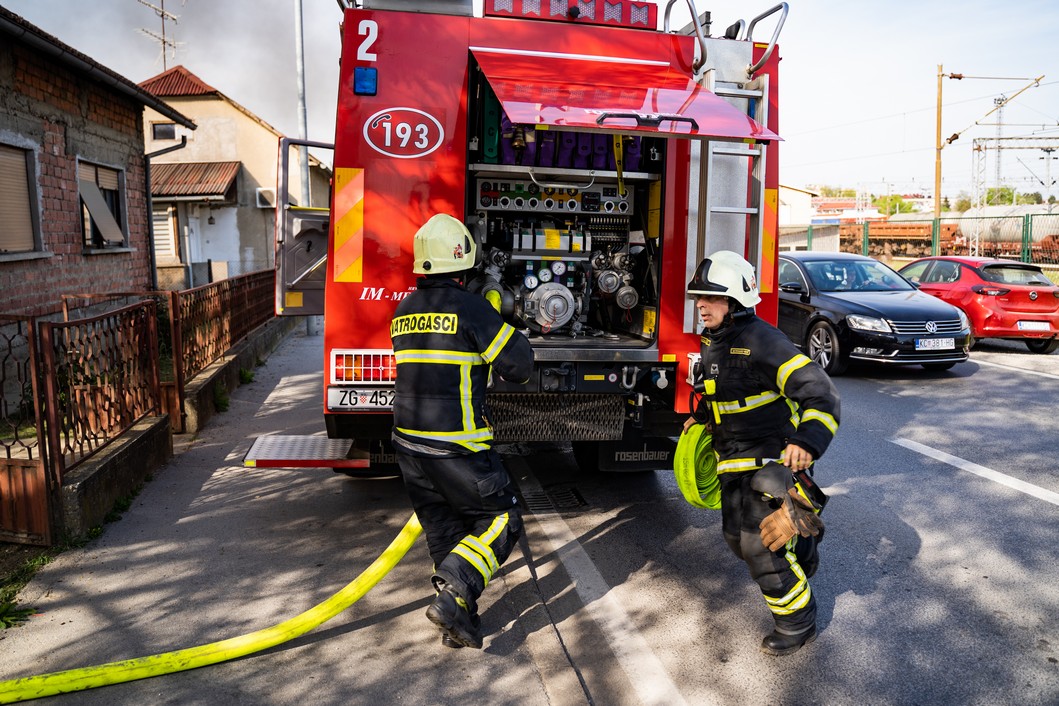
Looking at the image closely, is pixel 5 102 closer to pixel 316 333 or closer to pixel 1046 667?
pixel 316 333

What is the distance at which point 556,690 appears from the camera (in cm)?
332

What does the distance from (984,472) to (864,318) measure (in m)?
4.44

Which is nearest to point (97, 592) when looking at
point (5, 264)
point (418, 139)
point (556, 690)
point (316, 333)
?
point (556, 690)

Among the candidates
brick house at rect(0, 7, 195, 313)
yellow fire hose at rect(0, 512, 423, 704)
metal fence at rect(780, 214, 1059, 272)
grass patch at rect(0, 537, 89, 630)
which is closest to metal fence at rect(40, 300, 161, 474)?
grass patch at rect(0, 537, 89, 630)

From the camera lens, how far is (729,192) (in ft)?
16.0

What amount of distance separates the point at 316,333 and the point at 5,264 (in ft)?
24.4

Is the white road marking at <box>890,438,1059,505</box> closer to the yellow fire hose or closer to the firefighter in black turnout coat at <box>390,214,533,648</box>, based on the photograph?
the firefighter in black turnout coat at <box>390,214,533,648</box>

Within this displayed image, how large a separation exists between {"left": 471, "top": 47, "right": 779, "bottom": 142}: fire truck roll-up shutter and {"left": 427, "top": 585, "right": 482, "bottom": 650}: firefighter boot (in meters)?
2.13

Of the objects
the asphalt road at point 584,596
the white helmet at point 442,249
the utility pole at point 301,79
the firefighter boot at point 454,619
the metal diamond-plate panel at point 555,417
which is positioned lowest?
the asphalt road at point 584,596

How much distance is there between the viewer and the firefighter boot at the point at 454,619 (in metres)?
3.51

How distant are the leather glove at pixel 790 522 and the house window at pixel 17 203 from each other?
8513mm

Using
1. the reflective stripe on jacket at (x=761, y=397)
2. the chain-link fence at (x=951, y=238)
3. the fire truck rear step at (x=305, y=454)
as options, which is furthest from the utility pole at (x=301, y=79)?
the chain-link fence at (x=951, y=238)

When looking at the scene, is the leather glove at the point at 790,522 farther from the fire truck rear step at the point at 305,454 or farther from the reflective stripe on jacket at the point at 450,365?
the fire truck rear step at the point at 305,454

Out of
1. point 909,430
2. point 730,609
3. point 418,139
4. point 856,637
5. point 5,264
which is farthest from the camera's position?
point 5,264
